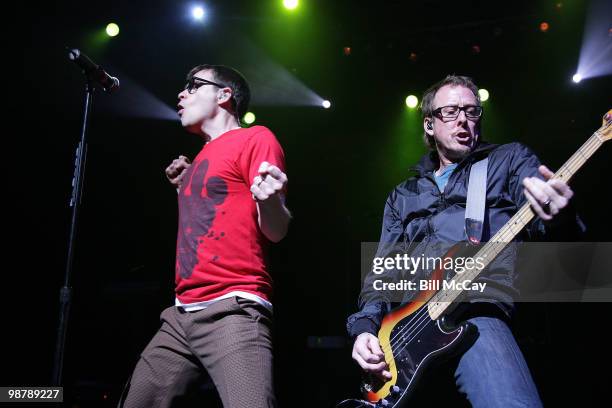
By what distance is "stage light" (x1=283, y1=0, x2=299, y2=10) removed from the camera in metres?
5.93

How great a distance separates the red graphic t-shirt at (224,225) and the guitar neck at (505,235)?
0.74m

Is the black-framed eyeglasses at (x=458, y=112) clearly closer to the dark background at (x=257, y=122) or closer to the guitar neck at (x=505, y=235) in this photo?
the guitar neck at (x=505, y=235)

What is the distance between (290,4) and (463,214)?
4525mm

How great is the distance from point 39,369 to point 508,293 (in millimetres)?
5643

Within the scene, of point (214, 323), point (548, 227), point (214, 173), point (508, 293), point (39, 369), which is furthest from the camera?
point (39, 369)

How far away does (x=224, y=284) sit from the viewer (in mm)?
2131

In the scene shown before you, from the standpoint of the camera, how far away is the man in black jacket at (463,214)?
68.1 inches

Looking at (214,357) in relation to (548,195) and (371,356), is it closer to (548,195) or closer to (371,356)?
(371,356)

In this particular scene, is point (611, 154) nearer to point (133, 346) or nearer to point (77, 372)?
point (133, 346)

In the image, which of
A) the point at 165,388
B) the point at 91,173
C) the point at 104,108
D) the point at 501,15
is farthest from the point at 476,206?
the point at 91,173

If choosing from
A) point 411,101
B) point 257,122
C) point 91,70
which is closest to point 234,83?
point 91,70

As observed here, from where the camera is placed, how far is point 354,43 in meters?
6.58

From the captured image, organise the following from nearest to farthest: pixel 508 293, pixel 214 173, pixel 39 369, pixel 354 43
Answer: pixel 508 293, pixel 214 173, pixel 39 369, pixel 354 43

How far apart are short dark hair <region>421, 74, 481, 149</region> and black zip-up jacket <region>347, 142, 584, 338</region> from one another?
1.01 feet
